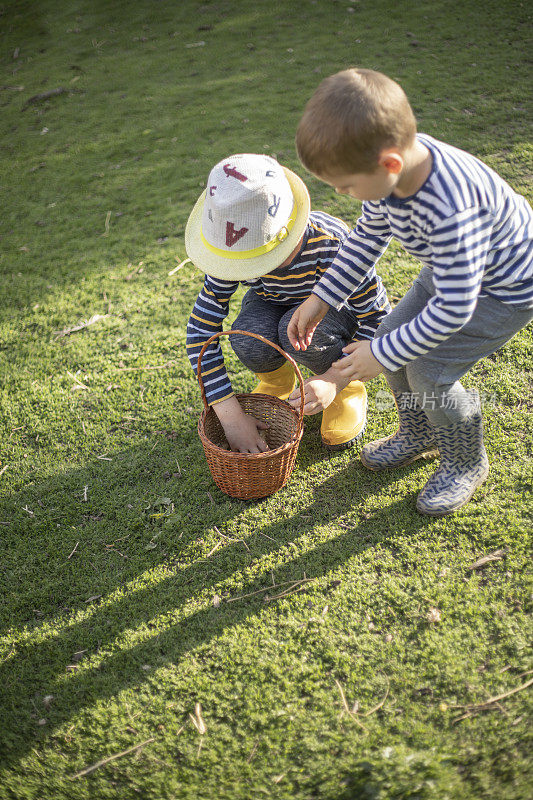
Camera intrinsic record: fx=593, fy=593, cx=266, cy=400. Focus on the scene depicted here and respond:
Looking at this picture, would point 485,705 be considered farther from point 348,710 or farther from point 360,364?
point 360,364

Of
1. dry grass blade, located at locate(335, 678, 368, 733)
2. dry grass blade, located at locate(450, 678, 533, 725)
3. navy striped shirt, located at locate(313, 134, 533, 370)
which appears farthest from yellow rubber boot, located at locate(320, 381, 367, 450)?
dry grass blade, located at locate(450, 678, 533, 725)

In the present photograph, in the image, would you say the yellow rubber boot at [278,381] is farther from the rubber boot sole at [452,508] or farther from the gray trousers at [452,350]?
the rubber boot sole at [452,508]

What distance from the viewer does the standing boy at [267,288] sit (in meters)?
2.28

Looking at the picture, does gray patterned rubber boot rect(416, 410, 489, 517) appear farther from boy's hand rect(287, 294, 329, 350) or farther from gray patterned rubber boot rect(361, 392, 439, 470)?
boy's hand rect(287, 294, 329, 350)

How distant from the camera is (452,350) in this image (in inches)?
85.7

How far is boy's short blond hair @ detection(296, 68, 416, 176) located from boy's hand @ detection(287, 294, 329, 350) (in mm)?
755

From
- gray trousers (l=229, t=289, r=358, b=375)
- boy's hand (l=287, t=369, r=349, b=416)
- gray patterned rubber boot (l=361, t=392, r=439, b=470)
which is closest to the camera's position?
boy's hand (l=287, t=369, r=349, b=416)

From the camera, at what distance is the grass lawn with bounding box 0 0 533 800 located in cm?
190

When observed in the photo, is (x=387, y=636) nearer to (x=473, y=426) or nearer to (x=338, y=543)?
(x=338, y=543)

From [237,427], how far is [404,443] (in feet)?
2.44

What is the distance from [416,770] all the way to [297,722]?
1.29 ft

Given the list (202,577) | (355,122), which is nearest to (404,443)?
(202,577)

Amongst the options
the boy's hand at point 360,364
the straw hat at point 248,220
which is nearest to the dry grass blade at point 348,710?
the boy's hand at point 360,364

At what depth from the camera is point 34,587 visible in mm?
2479
